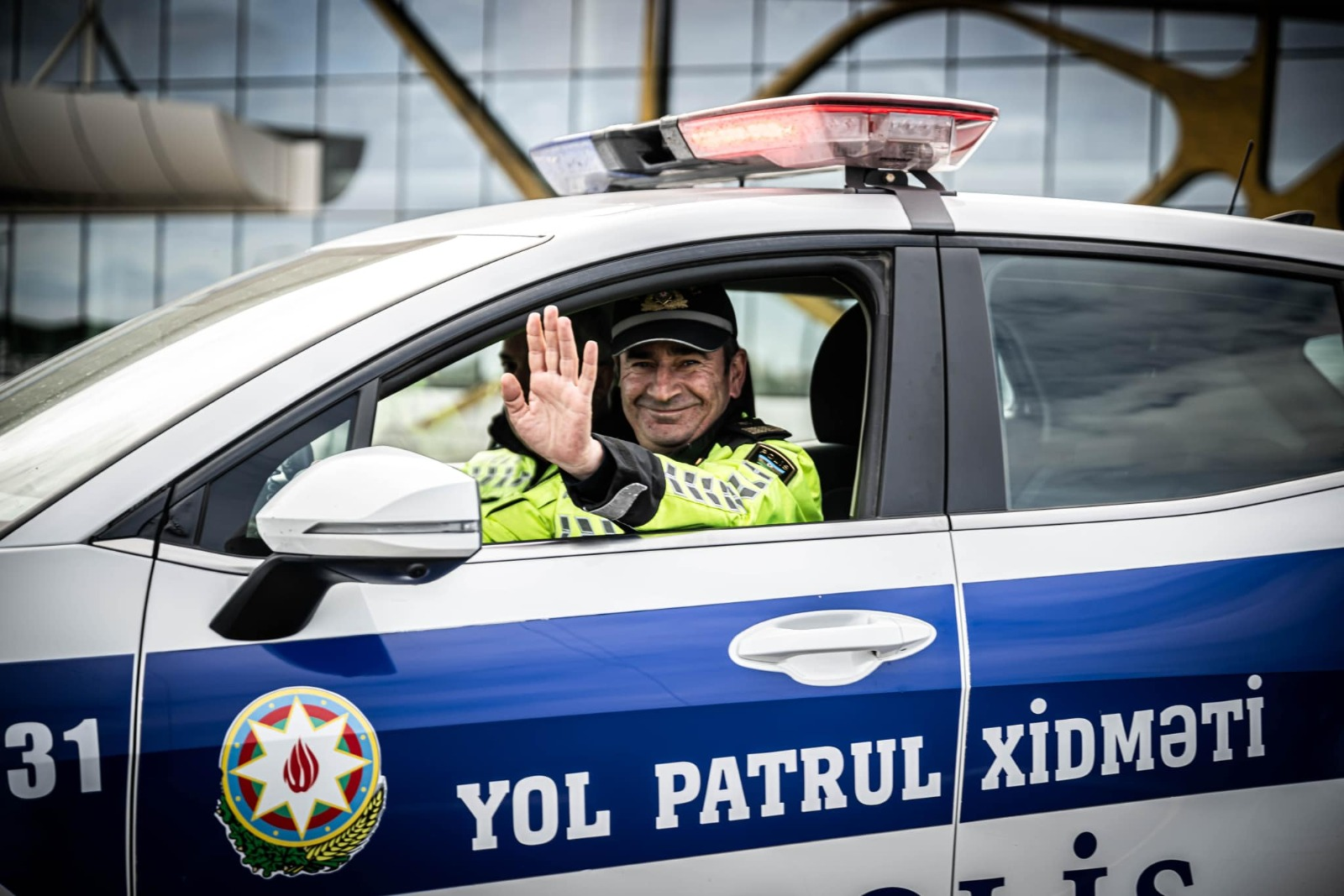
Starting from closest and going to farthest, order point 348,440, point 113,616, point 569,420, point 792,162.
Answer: point 113,616 → point 348,440 → point 569,420 → point 792,162

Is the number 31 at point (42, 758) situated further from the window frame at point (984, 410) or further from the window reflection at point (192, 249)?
the window reflection at point (192, 249)

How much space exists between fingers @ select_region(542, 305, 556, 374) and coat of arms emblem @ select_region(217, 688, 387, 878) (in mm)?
488

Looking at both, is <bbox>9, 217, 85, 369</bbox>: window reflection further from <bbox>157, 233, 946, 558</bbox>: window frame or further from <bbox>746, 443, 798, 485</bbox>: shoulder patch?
<bbox>157, 233, 946, 558</bbox>: window frame

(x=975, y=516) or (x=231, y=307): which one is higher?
(x=231, y=307)

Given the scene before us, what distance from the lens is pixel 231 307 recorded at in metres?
1.70

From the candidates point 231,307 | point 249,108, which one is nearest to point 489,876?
point 231,307

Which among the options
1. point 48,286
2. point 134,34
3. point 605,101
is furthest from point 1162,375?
point 48,286

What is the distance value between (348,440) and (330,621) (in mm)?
225

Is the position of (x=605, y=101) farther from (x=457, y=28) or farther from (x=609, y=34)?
(x=457, y=28)

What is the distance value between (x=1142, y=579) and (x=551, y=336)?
86cm

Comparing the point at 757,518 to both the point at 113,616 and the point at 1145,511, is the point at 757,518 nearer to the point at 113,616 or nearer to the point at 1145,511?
the point at 1145,511

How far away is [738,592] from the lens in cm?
148

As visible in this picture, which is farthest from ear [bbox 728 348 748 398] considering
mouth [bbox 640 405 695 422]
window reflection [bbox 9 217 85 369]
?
window reflection [bbox 9 217 85 369]

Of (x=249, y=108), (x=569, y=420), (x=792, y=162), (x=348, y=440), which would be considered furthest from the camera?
(x=249, y=108)
